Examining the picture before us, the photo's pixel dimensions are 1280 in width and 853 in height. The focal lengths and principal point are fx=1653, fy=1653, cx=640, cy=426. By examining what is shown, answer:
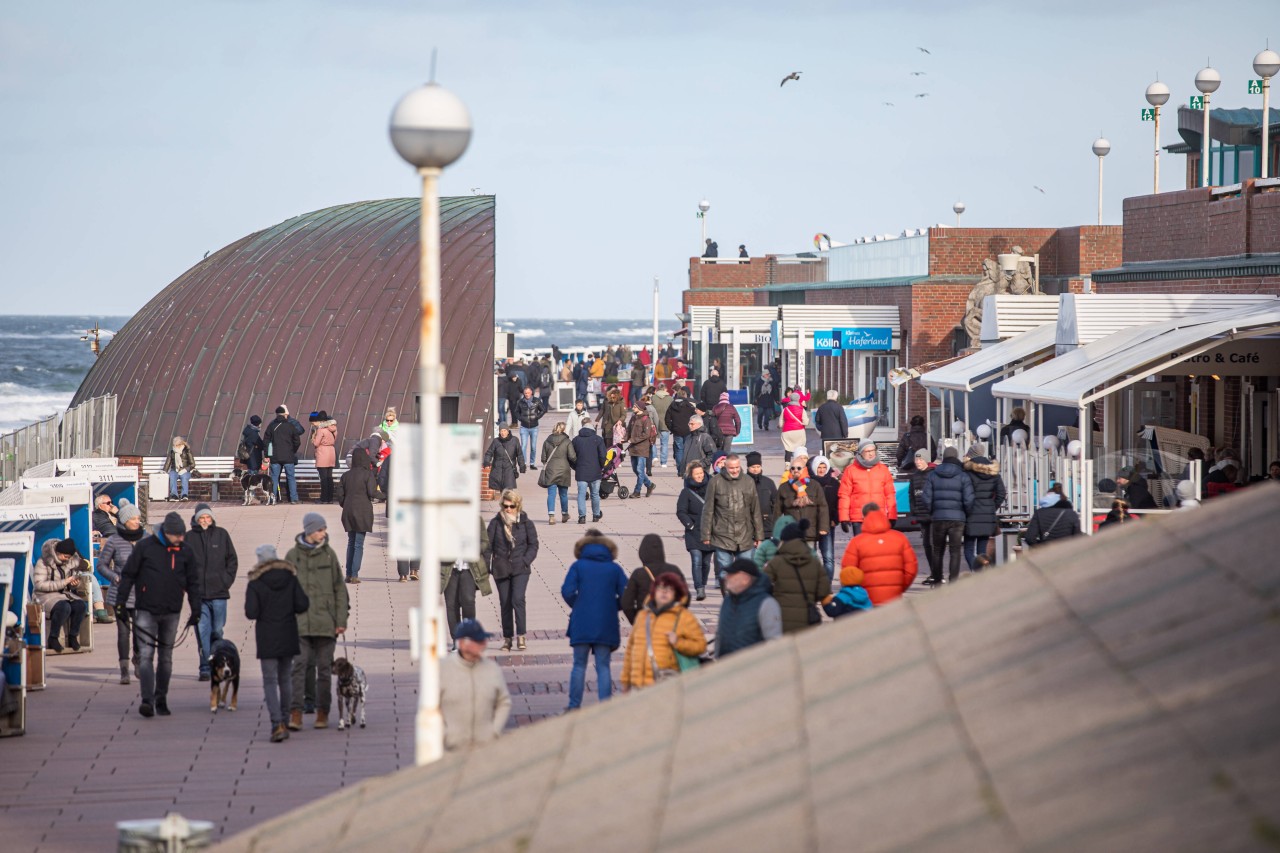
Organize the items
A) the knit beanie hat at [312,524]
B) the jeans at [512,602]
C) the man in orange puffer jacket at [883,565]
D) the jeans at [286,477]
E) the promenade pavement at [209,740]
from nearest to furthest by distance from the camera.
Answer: the promenade pavement at [209,740] → the knit beanie hat at [312,524] → the man in orange puffer jacket at [883,565] → the jeans at [512,602] → the jeans at [286,477]

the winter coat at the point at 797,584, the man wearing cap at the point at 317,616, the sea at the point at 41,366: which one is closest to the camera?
the winter coat at the point at 797,584

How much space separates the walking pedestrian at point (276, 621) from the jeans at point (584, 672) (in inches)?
77.8

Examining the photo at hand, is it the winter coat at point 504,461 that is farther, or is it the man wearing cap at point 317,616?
the winter coat at point 504,461

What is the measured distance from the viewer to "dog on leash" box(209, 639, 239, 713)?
12.6 m

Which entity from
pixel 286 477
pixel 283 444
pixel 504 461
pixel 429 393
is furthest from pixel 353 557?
pixel 429 393

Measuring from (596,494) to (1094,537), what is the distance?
1698 centimetres

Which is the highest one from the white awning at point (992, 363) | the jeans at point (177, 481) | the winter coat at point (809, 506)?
the white awning at point (992, 363)

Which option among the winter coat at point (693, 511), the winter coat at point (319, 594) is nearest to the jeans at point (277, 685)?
the winter coat at point (319, 594)

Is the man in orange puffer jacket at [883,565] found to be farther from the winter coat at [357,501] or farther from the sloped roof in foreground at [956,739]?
the winter coat at [357,501]

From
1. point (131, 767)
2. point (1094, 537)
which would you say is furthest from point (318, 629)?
point (1094, 537)

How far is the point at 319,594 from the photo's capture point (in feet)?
39.6

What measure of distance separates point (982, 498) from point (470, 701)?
32.1 ft

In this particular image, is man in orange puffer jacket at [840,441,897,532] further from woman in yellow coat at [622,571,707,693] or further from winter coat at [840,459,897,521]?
woman in yellow coat at [622,571,707,693]

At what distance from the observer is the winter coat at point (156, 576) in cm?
1262
